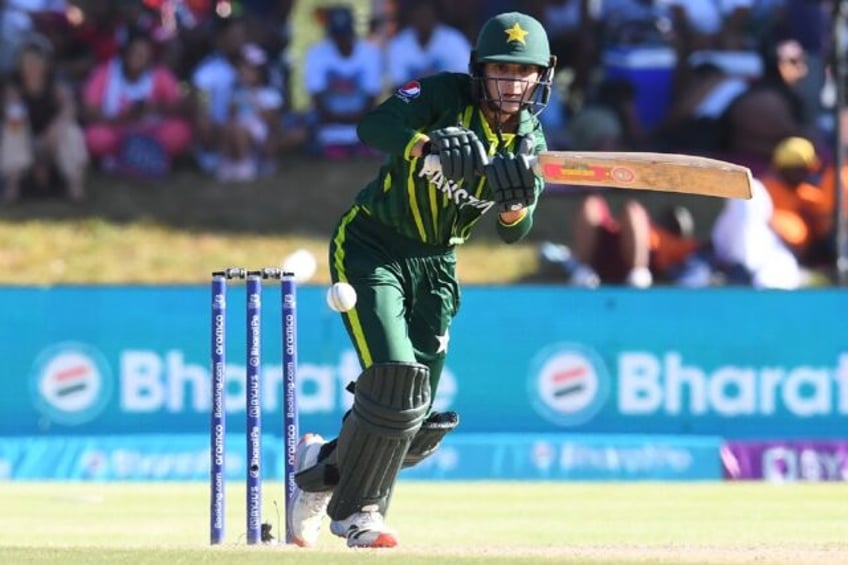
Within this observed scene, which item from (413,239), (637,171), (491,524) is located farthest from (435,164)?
(491,524)

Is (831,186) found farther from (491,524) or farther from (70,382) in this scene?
(491,524)

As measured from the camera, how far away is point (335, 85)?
15.8m

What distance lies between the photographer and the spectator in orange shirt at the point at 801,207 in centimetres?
1419

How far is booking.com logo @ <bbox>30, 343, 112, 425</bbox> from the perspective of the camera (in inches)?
458

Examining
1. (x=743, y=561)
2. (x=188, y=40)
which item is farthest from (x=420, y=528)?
(x=188, y=40)

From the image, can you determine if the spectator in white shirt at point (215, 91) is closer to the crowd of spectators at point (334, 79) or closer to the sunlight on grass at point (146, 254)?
the crowd of spectators at point (334, 79)

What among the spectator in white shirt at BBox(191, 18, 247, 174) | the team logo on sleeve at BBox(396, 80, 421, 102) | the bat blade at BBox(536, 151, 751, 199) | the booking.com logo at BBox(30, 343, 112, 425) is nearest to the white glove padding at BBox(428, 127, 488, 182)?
the bat blade at BBox(536, 151, 751, 199)

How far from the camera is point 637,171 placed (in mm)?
6398

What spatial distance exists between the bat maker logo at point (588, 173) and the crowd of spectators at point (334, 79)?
27.6ft

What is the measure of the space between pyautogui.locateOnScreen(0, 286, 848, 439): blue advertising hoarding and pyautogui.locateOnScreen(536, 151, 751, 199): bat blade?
538 cm

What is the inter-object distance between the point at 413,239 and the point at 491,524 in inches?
92.8

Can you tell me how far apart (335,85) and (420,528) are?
306 inches

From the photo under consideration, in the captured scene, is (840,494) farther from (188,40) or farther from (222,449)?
(188,40)

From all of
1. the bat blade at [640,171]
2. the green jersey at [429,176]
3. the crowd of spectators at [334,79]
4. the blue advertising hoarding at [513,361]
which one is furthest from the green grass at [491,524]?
the crowd of spectators at [334,79]
